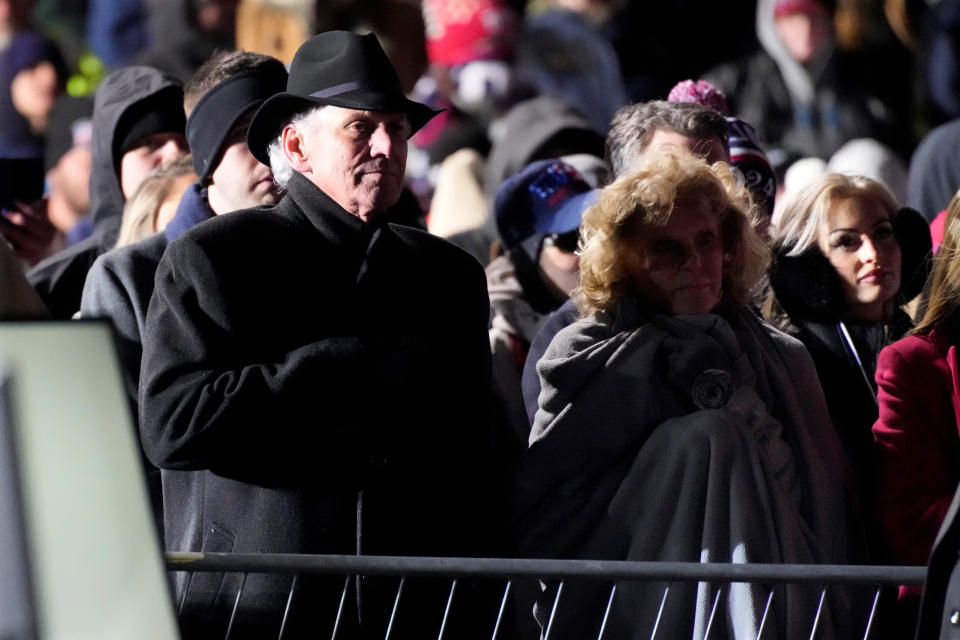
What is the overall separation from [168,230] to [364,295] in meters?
0.96

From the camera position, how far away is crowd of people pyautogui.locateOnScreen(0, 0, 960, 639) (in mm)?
3203

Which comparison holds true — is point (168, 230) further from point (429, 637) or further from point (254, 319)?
point (429, 637)

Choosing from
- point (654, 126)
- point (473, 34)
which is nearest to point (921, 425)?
point (654, 126)

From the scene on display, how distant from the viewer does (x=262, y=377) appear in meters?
3.16

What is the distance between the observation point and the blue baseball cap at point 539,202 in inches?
181

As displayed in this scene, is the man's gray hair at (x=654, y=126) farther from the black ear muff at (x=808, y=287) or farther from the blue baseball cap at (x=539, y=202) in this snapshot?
the black ear muff at (x=808, y=287)

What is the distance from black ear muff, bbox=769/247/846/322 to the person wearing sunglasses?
57 centimetres

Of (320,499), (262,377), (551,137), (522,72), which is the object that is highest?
(262,377)

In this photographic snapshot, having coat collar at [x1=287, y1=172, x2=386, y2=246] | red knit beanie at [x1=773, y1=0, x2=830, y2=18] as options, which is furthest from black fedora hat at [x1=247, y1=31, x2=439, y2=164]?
red knit beanie at [x1=773, y1=0, x2=830, y2=18]

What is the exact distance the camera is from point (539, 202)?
465 centimetres

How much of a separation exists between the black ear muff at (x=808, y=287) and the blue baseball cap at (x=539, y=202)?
611 millimetres

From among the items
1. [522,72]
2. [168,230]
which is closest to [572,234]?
[168,230]

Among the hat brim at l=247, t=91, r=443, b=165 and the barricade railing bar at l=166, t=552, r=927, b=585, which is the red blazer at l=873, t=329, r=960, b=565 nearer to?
the barricade railing bar at l=166, t=552, r=927, b=585

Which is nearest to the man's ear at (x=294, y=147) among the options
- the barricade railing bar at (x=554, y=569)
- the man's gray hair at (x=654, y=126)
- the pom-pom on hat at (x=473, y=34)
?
the barricade railing bar at (x=554, y=569)
